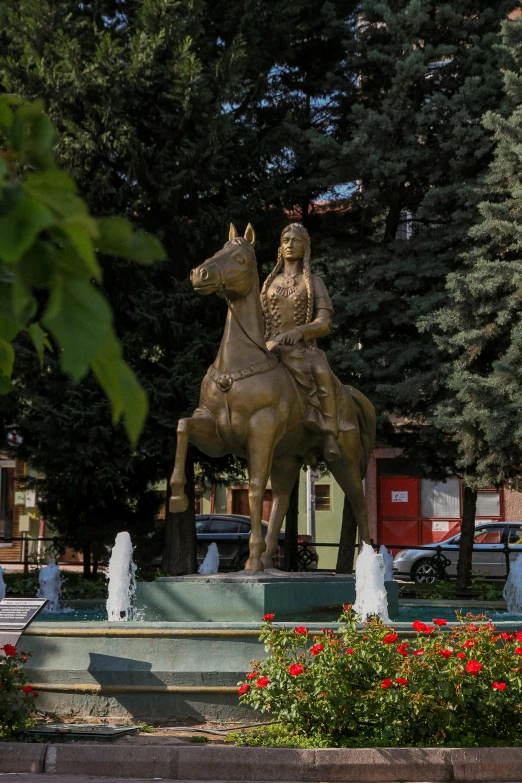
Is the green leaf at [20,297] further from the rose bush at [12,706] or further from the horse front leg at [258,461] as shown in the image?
the horse front leg at [258,461]

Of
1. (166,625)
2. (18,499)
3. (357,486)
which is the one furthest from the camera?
(18,499)

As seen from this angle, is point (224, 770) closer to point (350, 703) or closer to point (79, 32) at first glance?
point (350, 703)

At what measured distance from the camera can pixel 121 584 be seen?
37.7ft

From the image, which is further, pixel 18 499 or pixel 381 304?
pixel 18 499

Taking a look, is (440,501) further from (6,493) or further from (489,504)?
(6,493)

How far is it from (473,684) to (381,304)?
1412 centimetres

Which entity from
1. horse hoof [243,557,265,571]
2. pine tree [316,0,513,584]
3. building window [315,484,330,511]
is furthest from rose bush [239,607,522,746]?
building window [315,484,330,511]

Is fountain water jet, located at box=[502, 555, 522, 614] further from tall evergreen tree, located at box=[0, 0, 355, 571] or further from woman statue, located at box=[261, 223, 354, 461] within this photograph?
tall evergreen tree, located at box=[0, 0, 355, 571]

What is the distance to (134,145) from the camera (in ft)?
64.6

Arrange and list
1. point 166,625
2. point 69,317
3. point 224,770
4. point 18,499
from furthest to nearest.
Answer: point 18,499, point 166,625, point 224,770, point 69,317

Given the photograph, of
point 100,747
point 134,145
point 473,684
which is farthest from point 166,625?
→ point 134,145

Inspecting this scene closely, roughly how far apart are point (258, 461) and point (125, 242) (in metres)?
8.76

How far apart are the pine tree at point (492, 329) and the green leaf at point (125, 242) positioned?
676 inches

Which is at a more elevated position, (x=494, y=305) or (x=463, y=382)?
(x=494, y=305)
